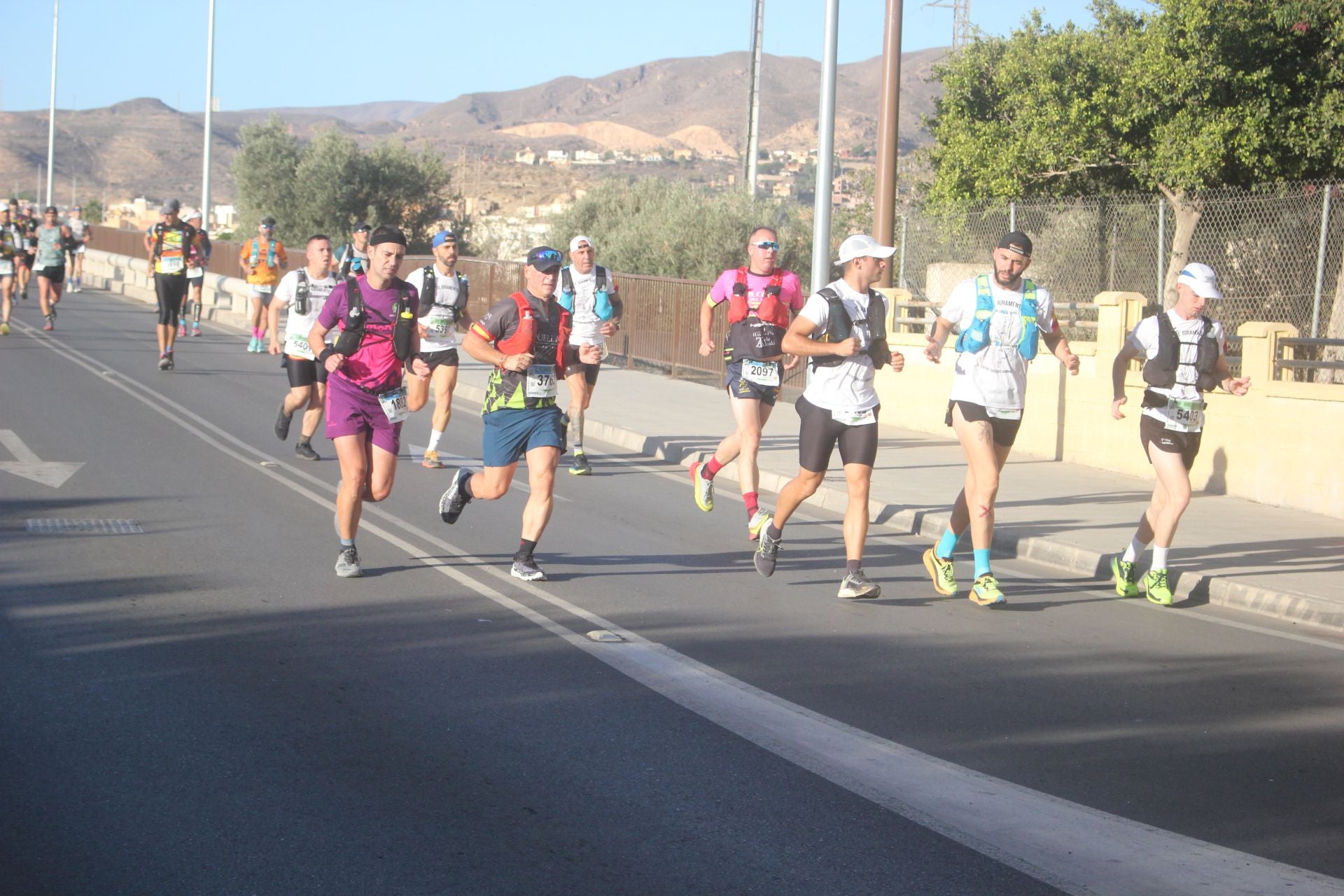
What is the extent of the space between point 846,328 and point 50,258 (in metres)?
18.6

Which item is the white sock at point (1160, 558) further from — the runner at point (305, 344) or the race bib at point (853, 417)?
the runner at point (305, 344)

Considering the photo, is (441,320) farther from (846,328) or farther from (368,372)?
(846,328)

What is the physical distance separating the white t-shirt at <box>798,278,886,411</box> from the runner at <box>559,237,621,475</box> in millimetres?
3862

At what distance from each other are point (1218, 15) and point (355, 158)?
106 ft

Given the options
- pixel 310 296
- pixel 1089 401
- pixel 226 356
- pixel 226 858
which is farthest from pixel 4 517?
pixel 226 356

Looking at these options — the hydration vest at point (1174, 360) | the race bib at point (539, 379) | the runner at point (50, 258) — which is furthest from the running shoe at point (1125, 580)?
the runner at point (50, 258)

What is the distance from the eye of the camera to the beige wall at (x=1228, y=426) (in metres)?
11.6

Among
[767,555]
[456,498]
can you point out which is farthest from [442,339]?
[767,555]

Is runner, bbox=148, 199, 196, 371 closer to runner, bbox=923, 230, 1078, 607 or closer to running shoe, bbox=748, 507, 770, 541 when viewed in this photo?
running shoe, bbox=748, 507, 770, 541

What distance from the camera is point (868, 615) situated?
801cm

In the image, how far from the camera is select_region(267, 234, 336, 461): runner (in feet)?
40.3

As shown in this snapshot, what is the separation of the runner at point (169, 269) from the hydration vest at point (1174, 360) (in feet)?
43.3

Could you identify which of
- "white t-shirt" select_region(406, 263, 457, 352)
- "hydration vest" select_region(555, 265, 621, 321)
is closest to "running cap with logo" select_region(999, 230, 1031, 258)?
"hydration vest" select_region(555, 265, 621, 321)

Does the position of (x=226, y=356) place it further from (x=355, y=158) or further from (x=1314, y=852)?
(x=355, y=158)
